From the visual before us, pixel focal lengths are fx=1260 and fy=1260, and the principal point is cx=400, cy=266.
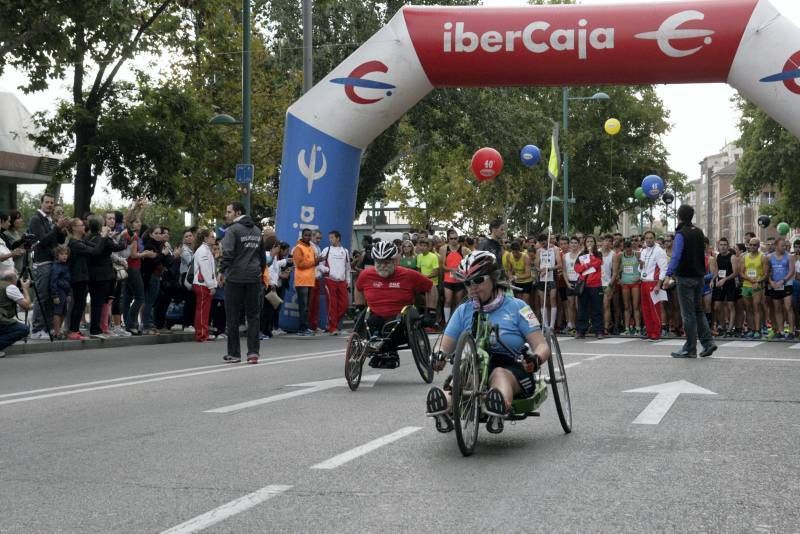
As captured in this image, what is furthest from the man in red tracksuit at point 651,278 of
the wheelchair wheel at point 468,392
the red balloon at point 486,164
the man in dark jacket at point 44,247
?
the wheelchair wheel at point 468,392

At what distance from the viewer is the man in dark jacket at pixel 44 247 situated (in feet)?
58.7

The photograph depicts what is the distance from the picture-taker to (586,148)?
71625mm

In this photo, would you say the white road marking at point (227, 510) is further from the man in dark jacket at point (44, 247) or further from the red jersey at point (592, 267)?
the red jersey at point (592, 267)

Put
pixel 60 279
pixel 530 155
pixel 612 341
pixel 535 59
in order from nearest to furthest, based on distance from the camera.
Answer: pixel 60 279
pixel 535 59
pixel 612 341
pixel 530 155

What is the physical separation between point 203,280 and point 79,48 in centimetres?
441

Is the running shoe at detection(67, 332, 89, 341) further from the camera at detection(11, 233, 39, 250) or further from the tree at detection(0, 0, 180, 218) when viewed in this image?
the tree at detection(0, 0, 180, 218)

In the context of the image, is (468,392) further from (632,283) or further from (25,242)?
(632,283)

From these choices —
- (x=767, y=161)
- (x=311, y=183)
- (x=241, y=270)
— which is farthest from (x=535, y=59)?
(x=767, y=161)

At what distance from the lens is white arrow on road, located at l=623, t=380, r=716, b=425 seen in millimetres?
9820

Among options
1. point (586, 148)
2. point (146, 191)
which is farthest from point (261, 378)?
point (586, 148)

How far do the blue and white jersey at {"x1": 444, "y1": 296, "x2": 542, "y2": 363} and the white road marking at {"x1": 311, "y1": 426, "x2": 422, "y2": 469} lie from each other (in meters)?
0.86

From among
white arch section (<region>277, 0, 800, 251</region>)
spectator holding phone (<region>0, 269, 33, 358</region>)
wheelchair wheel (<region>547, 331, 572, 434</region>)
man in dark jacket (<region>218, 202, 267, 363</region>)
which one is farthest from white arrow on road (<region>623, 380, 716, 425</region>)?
white arch section (<region>277, 0, 800, 251</region>)

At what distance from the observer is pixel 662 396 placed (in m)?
11.6

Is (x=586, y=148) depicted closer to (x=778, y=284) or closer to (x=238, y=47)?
(x=238, y=47)
